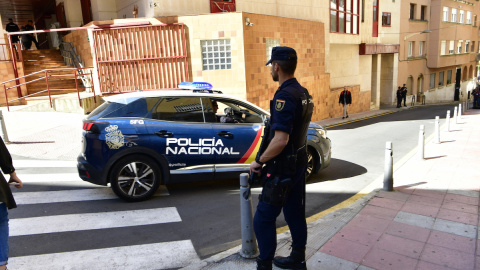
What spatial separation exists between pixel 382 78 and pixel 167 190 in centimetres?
3066

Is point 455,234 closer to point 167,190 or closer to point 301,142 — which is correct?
point 301,142

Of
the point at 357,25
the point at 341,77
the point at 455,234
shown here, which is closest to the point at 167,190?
the point at 455,234

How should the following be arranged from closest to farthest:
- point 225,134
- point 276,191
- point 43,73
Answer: point 276,191 < point 225,134 < point 43,73

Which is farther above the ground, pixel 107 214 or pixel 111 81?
pixel 111 81

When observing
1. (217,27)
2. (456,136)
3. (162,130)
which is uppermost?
(217,27)

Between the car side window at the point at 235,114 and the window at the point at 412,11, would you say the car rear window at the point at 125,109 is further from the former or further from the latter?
the window at the point at 412,11

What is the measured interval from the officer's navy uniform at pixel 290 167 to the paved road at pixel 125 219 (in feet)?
3.95

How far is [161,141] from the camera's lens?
5.64 m

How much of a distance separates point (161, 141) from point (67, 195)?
77.8 inches

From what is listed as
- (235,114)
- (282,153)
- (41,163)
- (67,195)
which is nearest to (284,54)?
(282,153)

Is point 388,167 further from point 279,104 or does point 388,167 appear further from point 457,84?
point 457,84

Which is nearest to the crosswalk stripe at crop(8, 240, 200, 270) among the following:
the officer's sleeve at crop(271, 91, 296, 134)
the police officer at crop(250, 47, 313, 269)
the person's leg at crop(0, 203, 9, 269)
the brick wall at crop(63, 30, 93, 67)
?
the person's leg at crop(0, 203, 9, 269)

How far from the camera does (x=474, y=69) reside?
50.5 metres

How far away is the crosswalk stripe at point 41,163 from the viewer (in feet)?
25.3
